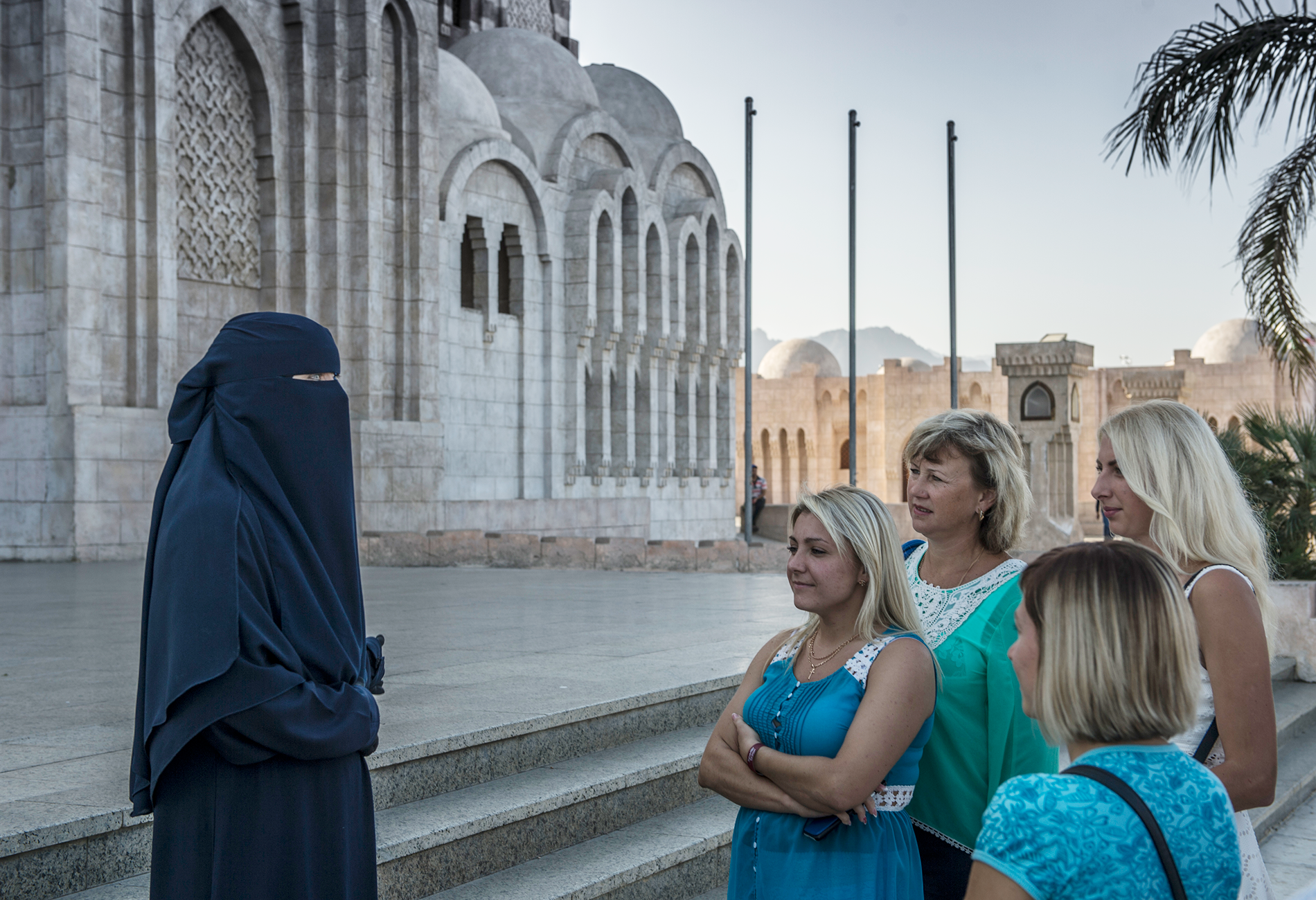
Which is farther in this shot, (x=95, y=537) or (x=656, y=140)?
(x=656, y=140)

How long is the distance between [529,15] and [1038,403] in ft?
51.2

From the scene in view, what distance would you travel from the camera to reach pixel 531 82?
22.7 m

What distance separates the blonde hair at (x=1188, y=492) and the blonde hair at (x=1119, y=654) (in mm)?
815

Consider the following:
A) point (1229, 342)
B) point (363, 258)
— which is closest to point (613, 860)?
point (363, 258)

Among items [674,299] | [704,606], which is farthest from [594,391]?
[704,606]

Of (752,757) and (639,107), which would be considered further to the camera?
(639,107)

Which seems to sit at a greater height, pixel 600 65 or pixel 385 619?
pixel 600 65

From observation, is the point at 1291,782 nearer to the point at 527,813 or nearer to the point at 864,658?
the point at 527,813

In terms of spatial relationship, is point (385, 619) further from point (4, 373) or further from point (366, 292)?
point (366, 292)

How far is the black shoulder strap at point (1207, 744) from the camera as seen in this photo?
2.31m

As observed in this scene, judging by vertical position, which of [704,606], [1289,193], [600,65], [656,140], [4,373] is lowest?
[704,606]

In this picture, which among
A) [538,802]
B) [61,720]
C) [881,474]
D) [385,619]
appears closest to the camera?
[538,802]

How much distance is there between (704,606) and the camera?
28.2ft

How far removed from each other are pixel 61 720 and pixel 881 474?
115 ft
